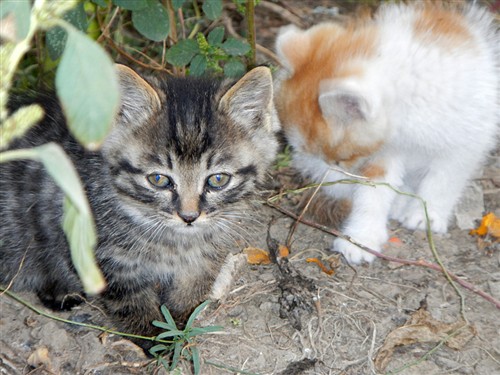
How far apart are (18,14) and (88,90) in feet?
0.59

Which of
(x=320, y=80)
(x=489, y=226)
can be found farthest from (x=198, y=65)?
(x=489, y=226)

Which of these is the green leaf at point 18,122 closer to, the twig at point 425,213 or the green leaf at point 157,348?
the green leaf at point 157,348

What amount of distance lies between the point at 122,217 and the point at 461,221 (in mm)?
1620

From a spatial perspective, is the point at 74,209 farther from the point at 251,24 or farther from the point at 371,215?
the point at 251,24

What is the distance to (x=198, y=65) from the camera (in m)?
2.95

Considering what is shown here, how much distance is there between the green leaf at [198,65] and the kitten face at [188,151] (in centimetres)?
60

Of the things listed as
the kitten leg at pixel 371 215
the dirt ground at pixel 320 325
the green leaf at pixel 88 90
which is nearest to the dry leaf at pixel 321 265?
the dirt ground at pixel 320 325

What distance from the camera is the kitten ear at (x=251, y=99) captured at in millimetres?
2150

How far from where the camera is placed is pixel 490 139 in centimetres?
295

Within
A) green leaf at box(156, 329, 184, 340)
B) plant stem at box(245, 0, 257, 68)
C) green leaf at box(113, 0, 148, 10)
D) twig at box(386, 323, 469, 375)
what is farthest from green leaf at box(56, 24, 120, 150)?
plant stem at box(245, 0, 257, 68)

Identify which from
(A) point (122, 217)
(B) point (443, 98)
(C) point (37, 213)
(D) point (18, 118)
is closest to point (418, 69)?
(B) point (443, 98)

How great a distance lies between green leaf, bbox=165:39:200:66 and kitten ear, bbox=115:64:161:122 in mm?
811

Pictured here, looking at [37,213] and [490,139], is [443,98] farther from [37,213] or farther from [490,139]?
[37,213]

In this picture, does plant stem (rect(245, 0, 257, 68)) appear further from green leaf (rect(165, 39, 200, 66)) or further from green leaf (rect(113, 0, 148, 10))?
green leaf (rect(113, 0, 148, 10))
